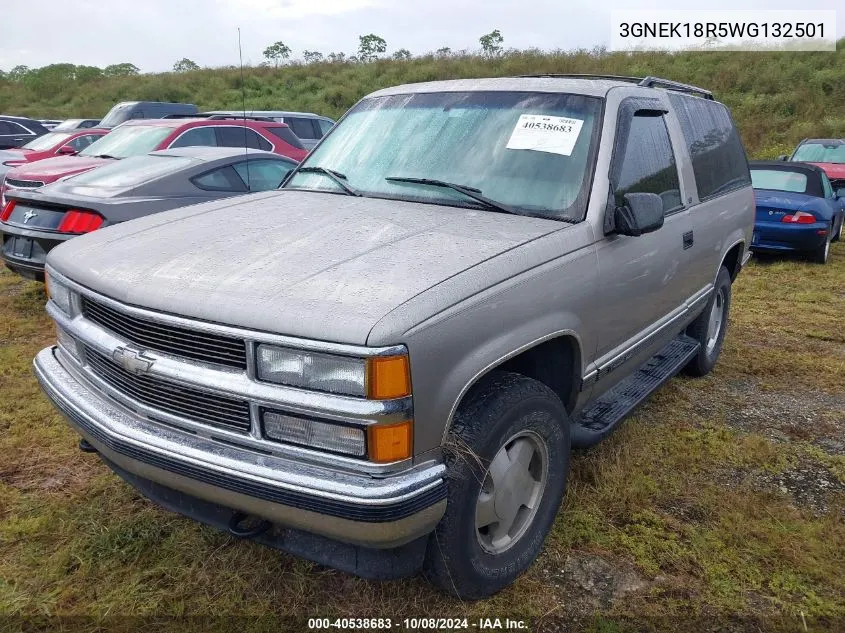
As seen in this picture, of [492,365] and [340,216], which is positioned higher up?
[340,216]

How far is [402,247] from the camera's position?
239cm

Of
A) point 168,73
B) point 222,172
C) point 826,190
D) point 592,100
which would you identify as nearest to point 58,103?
point 168,73

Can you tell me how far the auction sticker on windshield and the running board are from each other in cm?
125

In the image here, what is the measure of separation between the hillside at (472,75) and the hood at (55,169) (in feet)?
63.4

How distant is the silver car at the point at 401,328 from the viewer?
1949 millimetres

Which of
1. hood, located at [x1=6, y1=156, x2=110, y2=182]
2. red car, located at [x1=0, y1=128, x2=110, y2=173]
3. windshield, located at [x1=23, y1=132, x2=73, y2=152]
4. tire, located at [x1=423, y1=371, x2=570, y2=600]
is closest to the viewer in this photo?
tire, located at [x1=423, y1=371, x2=570, y2=600]

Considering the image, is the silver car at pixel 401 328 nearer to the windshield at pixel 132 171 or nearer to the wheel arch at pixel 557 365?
→ the wheel arch at pixel 557 365

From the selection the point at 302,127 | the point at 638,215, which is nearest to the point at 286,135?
the point at 302,127

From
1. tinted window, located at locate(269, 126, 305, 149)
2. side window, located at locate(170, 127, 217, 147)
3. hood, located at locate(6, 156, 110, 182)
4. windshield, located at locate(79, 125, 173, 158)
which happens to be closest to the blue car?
tinted window, located at locate(269, 126, 305, 149)

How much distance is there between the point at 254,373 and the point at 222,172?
498cm

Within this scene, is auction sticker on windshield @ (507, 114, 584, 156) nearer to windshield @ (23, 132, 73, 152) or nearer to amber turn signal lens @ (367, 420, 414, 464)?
amber turn signal lens @ (367, 420, 414, 464)

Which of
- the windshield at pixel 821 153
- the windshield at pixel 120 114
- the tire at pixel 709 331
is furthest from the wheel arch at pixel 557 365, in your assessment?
the windshield at pixel 120 114

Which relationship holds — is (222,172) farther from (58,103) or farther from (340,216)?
(58,103)

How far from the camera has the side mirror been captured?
9.16 feet
